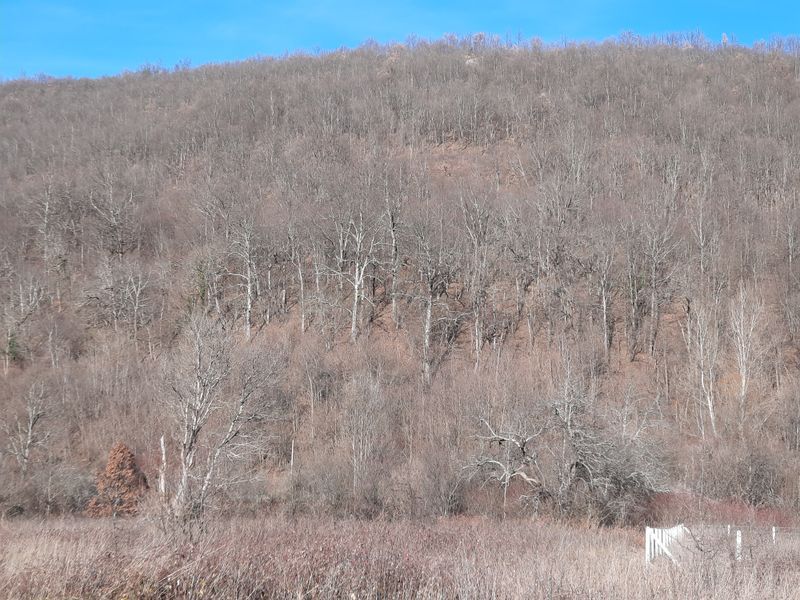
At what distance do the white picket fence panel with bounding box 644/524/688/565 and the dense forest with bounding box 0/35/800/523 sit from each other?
35.6 ft

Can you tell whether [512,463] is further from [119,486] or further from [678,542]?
[119,486]

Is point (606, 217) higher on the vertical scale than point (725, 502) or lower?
higher

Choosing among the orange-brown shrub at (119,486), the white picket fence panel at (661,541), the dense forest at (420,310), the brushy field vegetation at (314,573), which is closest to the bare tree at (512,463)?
the dense forest at (420,310)

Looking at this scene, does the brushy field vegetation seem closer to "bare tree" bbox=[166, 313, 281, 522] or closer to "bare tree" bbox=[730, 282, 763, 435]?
"bare tree" bbox=[166, 313, 281, 522]

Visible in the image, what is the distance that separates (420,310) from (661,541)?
29051mm

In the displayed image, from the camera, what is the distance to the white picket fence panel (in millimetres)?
10857

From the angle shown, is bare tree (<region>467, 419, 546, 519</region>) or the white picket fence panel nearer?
the white picket fence panel

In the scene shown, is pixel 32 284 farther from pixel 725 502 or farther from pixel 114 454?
pixel 725 502

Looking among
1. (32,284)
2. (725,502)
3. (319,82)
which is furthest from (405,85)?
(725,502)

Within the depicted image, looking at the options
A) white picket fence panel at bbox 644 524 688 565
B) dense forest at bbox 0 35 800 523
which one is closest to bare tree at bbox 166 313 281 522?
dense forest at bbox 0 35 800 523

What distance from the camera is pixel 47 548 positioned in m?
7.51

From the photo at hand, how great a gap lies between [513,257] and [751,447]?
18.8 m

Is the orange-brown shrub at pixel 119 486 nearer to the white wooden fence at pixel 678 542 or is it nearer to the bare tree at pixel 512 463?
the bare tree at pixel 512 463

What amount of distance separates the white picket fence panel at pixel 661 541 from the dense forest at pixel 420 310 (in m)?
10.9
